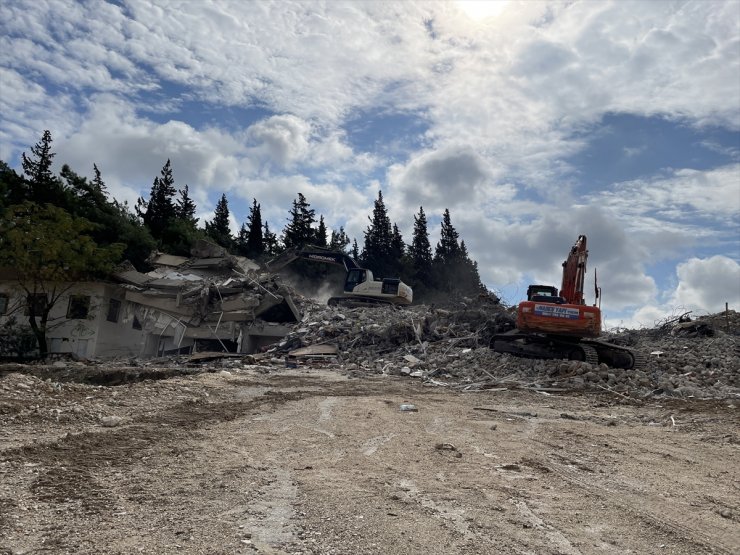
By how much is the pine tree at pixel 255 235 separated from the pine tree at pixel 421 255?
552 inches

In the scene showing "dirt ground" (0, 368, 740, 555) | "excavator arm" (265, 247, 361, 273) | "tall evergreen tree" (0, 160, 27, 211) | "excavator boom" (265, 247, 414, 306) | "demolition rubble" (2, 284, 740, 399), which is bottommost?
"dirt ground" (0, 368, 740, 555)

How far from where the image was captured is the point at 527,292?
17.5 m

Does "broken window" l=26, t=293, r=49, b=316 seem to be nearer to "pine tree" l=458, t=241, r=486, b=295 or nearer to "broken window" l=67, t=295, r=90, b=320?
"broken window" l=67, t=295, r=90, b=320

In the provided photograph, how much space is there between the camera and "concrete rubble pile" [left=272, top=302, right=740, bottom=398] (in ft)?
41.0

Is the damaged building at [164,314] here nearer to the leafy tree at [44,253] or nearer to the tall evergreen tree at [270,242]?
the leafy tree at [44,253]

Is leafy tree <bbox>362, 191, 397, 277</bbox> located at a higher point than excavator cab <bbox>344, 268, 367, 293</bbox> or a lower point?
higher

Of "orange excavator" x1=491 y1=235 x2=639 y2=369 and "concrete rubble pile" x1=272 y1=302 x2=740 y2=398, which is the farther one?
"orange excavator" x1=491 y1=235 x2=639 y2=369

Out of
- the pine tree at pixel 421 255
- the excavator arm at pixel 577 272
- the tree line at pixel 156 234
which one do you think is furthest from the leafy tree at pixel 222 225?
the excavator arm at pixel 577 272

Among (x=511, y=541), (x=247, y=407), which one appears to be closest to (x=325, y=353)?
(x=247, y=407)

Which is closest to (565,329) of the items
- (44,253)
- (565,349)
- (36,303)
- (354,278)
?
(565,349)

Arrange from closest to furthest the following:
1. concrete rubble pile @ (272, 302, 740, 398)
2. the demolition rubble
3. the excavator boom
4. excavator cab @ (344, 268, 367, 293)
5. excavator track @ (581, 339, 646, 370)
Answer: concrete rubble pile @ (272, 302, 740, 398) < the demolition rubble < excavator track @ (581, 339, 646, 370) < the excavator boom < excavator cab @ (344, 268, 367, 293)

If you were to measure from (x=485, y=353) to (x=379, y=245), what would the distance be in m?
42.4

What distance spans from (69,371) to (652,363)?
14579 millimetres

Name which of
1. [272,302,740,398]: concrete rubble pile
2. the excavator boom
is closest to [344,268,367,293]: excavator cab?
the excavator boom
